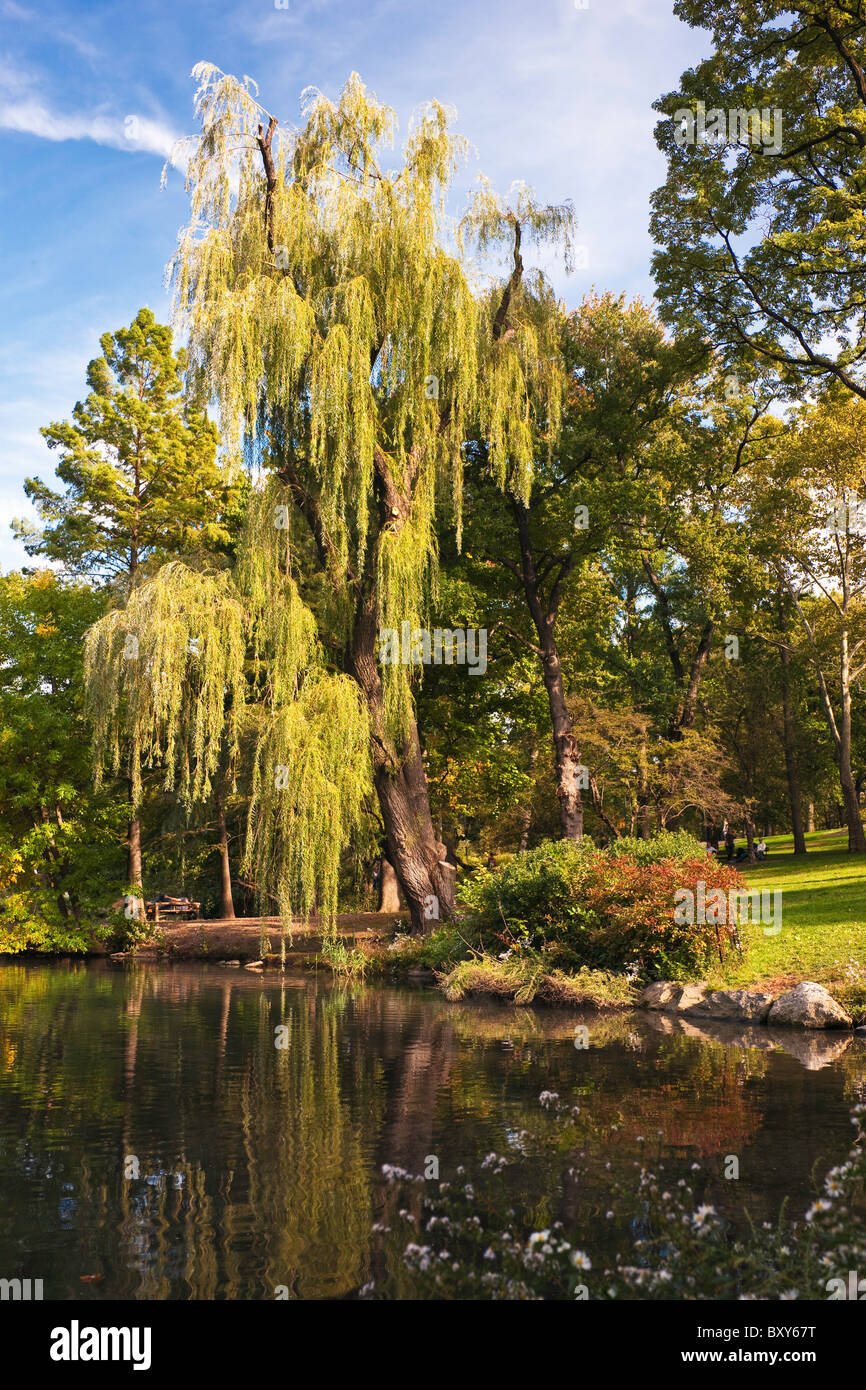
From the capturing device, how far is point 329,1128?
7.63 meters

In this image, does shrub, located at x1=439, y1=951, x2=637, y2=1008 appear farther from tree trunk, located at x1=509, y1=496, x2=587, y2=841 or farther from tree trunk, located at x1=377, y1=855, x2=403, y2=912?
tree trunk, located at x1=377, y1=855, x2=403, y2=912

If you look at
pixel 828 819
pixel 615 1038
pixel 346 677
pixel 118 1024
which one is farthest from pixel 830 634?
pixel 828 819

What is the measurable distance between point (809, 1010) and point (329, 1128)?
7248mm

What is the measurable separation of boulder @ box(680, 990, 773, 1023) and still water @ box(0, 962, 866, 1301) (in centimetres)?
62

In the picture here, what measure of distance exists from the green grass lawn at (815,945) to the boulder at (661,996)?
23.6 inches

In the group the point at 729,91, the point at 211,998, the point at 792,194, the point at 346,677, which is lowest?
the point at 211,998

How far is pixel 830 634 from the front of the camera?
3322cm

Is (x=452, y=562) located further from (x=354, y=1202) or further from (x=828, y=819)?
(x=828, y=819)

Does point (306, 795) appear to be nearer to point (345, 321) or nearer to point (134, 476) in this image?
point (345, 321)

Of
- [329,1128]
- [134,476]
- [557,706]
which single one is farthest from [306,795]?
[134,476]

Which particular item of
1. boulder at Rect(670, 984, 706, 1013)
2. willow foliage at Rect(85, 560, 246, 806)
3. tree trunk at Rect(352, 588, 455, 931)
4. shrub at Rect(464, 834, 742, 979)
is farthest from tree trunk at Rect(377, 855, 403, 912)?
boulder at Rect(670, 984, 706, 1013)

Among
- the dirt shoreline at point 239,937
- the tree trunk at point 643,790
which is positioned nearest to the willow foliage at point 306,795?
the dirt shoreline at point 239,937

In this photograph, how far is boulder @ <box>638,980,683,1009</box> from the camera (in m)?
14.3

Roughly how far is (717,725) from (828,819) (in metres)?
28.0
